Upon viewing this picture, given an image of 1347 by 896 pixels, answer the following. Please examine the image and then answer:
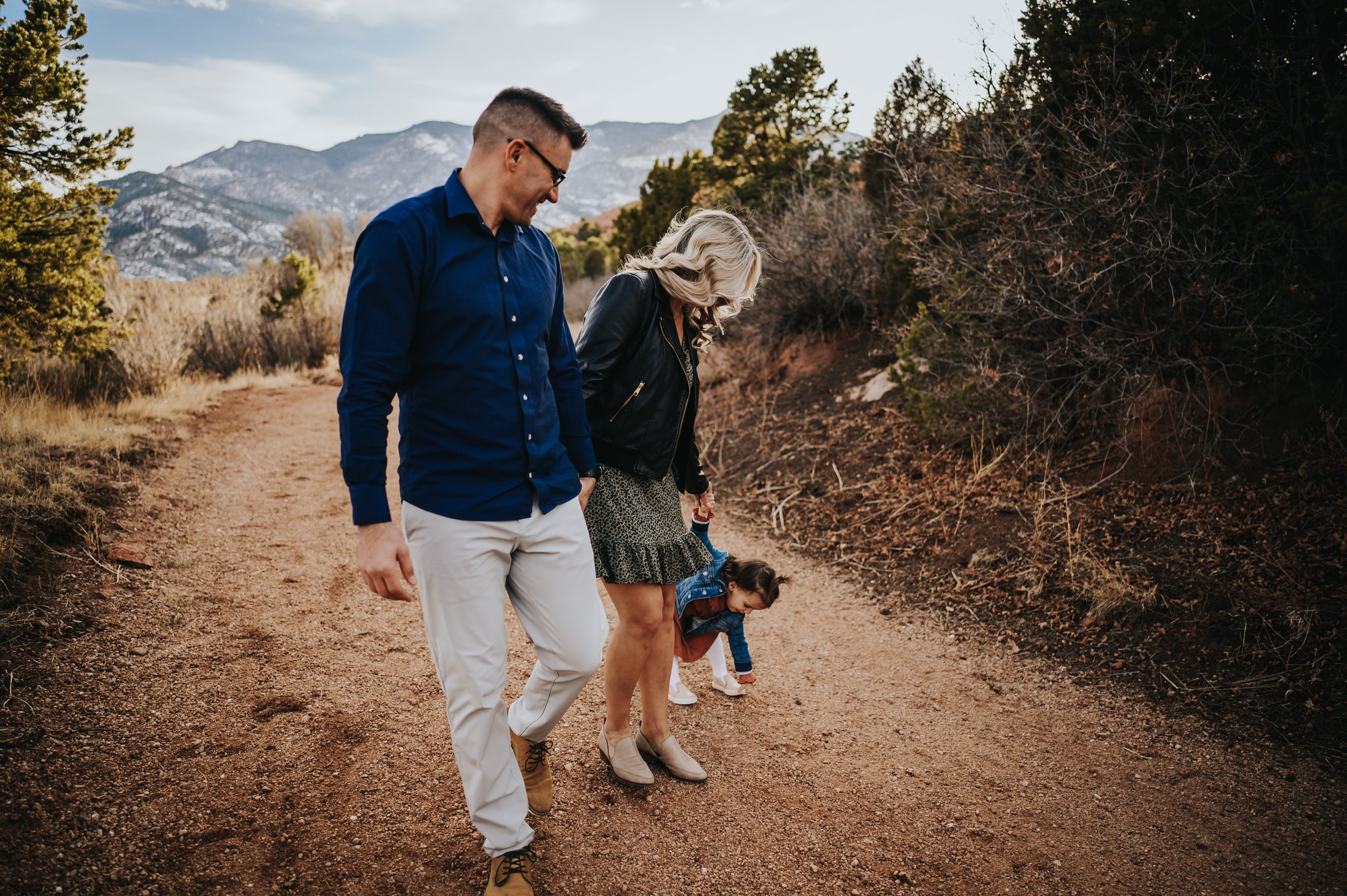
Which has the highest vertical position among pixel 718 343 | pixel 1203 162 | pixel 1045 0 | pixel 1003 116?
pixel 1045 0

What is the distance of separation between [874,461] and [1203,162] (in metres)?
3.31

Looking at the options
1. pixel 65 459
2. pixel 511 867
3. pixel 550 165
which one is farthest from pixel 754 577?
pixel 65 459

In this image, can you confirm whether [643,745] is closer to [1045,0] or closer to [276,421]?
[1045,0]

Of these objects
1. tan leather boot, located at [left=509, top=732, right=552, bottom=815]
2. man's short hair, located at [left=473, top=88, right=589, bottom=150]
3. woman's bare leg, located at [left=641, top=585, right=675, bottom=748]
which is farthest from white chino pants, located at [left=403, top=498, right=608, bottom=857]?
man's short hair, located at [left=473, top=88, right=589, bottom=150]

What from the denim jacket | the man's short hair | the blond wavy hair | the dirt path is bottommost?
the dirt path

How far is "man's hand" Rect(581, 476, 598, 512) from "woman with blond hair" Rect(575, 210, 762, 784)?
0.68 ft

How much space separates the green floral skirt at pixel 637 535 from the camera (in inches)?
97.4

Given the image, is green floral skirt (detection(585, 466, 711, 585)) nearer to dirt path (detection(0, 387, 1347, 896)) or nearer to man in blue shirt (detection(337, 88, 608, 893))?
man in blue shirt (detection(337, 88, 608, 893))

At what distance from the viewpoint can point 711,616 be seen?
3219 mm

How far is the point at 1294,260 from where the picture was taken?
4.43 meters

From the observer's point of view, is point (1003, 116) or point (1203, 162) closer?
point (1203, 162)

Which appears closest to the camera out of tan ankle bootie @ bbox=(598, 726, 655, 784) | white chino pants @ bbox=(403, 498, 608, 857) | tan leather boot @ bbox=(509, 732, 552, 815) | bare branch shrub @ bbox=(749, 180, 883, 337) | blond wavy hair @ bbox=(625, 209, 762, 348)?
white chino pants @ bbox=(403, 498, 608, 857)

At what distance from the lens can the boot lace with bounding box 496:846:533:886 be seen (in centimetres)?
206

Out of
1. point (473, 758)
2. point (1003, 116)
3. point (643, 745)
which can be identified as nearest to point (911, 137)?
point (1003, 116)
